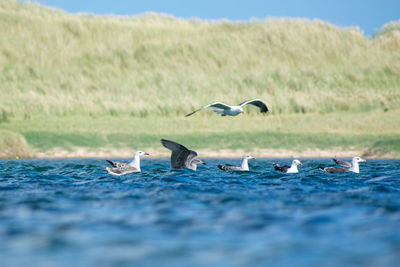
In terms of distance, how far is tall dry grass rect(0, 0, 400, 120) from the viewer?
38875 mm

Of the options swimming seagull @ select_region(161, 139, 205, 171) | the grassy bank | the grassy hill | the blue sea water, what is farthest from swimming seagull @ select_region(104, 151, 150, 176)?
the grassy hill

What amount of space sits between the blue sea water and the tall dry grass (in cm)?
2312

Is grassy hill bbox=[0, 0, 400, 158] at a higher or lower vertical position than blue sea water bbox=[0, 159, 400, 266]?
higher

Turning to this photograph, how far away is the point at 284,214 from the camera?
10438mm

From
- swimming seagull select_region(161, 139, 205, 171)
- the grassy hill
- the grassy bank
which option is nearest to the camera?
swimming seagull select_region(161, 139, 205, 171)

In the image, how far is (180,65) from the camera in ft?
146

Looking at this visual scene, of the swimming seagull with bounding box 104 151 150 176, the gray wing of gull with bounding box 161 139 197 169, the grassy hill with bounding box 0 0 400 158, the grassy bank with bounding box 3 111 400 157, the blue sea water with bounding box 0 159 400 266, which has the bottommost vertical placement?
the blue sea water with bounding box 0 159 400 266

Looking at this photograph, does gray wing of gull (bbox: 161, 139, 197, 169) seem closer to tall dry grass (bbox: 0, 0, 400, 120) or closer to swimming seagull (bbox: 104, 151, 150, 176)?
swimming seagull (bbox: 104, 151, 150, 176)

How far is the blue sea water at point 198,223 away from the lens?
7.33 metres

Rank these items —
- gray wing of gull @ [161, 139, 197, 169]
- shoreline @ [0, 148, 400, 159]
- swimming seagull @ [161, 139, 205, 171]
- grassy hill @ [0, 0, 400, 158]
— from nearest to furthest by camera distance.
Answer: gray wing of gull @ [161, 139, 197, 169]
swimming seagull @ [161, 139, 205, 171]
shoreline @ [0, 148, 400, 159]
grassy hill @ [0, 0, 400, 158]

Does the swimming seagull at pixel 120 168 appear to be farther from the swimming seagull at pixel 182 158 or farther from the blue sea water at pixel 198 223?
the blue sea water at pixel 198 223

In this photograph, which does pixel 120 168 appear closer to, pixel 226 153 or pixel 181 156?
pixel 181 156

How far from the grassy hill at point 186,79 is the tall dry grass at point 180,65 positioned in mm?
77

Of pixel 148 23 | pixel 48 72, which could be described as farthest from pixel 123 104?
pixel 148 23
